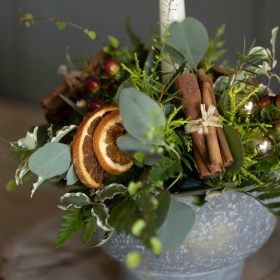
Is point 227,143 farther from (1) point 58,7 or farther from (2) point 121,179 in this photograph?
(1) point 58,7

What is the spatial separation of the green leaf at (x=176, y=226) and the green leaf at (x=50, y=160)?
103mm

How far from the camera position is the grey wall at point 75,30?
32.2 inches

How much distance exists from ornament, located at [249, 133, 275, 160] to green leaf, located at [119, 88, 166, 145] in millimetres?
98

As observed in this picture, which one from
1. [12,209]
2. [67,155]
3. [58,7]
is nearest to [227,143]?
[67,155]

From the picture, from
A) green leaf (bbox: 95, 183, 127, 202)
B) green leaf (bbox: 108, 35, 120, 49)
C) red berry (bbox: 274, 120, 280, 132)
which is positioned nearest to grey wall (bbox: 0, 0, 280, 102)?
green leaf (bbox: 108, 35, 120, 49)

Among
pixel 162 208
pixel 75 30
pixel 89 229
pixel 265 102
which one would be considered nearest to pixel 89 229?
pixel 89 229

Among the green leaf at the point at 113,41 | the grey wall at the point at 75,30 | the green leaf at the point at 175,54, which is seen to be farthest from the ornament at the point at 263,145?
the grey wall at the point at 75,30

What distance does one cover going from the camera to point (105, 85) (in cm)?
46

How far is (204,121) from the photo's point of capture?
353mm

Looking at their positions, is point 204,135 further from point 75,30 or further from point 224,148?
point 75,30

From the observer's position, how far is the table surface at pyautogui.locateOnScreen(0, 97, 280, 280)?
0.50m

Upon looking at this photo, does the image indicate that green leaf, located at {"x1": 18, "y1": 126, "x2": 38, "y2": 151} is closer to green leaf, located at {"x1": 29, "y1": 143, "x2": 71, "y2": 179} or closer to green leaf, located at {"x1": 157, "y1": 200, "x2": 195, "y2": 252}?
green leaf, located at {"x1": 29, "y1": 143, "x2": 71, "y2": 179}

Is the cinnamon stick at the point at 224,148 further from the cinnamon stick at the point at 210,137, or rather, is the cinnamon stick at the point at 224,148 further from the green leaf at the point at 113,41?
the green leaf at the point at 113,41

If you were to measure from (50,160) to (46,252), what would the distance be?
221 mm
